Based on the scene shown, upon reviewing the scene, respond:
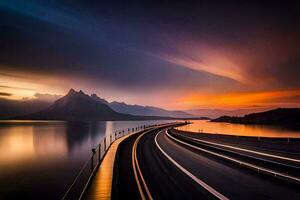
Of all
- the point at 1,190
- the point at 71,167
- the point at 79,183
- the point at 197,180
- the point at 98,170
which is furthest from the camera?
the point at 71,167

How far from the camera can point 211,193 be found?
11.0 m

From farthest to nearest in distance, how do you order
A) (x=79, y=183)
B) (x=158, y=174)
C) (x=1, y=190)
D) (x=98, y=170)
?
1. (x=79, y=183)
2. (x=1, y=190)
3. (x=98, y=170)
4. (x=158, y=174)

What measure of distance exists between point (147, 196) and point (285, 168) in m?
10.6

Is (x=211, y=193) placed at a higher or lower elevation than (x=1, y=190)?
higher

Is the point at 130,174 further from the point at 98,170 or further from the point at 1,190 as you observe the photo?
the point at 1,190

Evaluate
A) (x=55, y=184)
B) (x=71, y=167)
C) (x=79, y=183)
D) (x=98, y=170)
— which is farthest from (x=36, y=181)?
(x=98, y=170)

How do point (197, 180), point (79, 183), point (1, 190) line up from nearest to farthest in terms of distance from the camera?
point (197, 180)
point (1, 190)
point (79, 183)

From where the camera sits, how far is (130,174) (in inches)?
640

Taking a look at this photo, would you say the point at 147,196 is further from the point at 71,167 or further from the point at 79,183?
the point at 71,167

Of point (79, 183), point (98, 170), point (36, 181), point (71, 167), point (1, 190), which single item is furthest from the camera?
point (71, 167)

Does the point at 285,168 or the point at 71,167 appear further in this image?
the point at 71,167

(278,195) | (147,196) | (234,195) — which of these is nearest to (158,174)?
A: (147,196)

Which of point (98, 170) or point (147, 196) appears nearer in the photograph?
point (147, 196)

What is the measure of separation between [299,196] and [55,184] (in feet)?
98.3
